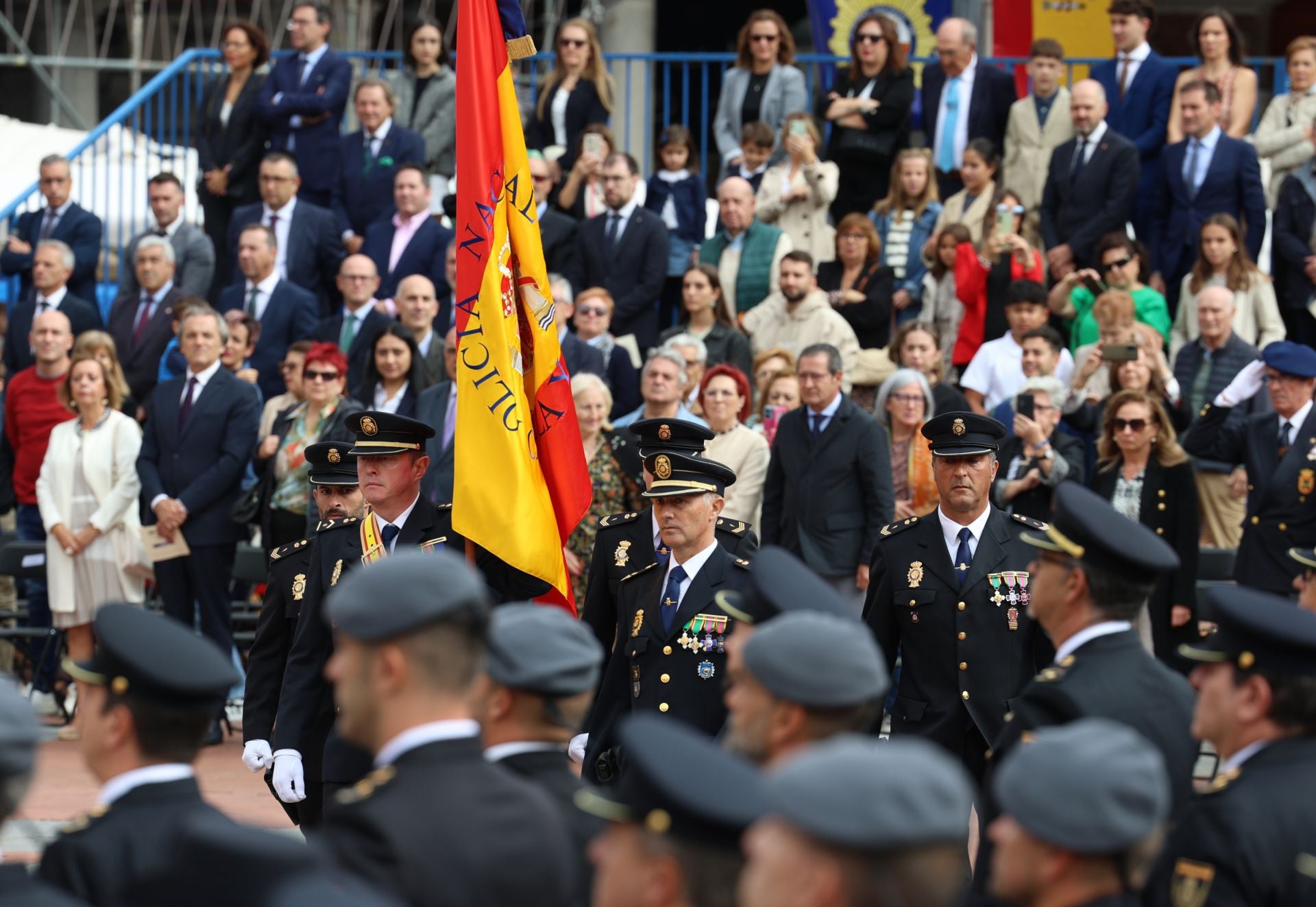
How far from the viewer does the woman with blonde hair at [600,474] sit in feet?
31.1

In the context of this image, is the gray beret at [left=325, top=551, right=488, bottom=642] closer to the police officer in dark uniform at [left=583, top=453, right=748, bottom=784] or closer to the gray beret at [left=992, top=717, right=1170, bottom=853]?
the gray beret at [left=992, top=717, right=1170, bottom=853]

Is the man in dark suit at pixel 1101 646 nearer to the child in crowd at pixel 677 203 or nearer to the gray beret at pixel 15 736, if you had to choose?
the gray beret at pixel 15 736

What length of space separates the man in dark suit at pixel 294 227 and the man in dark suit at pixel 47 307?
→ 1154 mm

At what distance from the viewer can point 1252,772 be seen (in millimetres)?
3750

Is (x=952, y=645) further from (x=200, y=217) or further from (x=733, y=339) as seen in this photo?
(x=200, y=217)

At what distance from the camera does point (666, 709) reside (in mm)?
6219

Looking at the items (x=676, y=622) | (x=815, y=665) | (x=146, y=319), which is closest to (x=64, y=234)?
(x=146, y=319)

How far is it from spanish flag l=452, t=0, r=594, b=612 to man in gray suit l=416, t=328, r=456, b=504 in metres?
2.44

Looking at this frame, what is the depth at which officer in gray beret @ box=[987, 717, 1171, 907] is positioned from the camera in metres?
2.97

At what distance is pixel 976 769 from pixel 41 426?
701 centimetres

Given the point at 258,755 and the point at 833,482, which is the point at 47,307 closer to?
the point at 833,482

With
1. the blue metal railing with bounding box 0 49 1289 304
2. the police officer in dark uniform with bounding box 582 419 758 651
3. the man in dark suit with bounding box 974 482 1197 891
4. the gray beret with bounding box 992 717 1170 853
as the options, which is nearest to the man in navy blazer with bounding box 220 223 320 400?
the blue metal railing with bounding box 0 49 1289 304

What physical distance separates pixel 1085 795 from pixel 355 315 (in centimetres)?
938

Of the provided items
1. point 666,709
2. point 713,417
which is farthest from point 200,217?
point 666,709
